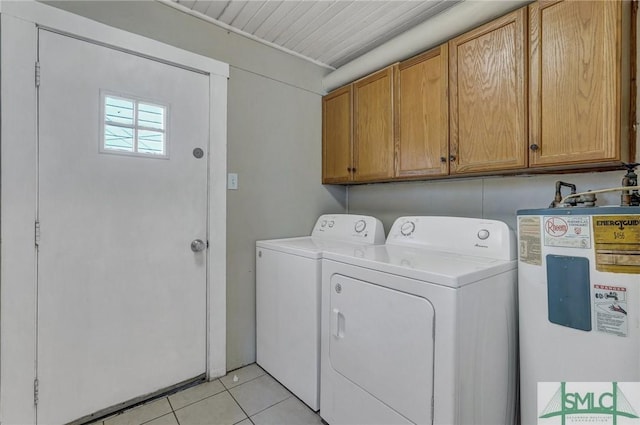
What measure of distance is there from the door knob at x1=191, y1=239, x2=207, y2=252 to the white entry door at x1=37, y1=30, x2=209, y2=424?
13 millimetres

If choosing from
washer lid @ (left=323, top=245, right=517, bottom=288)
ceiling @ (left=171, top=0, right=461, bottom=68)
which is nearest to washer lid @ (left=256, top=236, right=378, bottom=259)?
washer lid @ (left=323, top=245, right=517, bottom=288)

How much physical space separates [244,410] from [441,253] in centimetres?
142

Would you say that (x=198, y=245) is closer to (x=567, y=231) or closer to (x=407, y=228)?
(x=407, y=228)

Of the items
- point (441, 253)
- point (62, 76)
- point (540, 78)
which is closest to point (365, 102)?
point (540, 78)

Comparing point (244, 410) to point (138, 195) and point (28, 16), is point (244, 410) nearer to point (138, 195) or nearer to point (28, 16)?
point (138, 195)

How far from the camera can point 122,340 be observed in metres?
1.66

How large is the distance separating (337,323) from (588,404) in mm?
1023

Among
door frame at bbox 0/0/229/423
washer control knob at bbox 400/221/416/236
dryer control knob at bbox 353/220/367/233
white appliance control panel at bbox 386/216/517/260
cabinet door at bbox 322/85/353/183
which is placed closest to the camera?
door frame at bbox 0/0/229/423

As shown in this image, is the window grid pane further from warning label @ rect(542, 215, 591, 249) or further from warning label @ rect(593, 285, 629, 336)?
warning label @ rect(593, 285, 629, 336)

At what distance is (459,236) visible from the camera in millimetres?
1613

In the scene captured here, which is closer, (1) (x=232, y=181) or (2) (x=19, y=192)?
(2) (x=19, y=192)

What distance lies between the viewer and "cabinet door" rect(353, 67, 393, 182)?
199 cm

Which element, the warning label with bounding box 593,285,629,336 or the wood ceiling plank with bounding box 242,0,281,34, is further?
the wood ceiling plank with bounding box 242,0,281,34

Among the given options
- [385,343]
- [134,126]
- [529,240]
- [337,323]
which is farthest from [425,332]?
[134,126]
